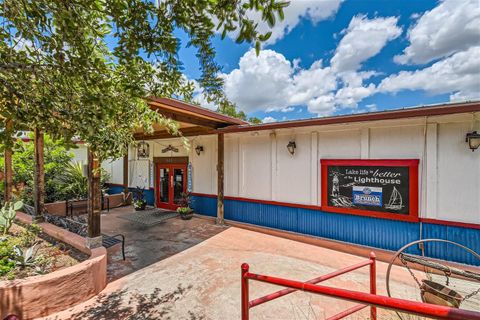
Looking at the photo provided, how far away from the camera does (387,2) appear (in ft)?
19.6

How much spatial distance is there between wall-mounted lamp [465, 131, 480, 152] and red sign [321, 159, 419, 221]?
33.1 inches

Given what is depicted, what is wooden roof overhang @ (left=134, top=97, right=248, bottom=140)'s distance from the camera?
16.0 feet

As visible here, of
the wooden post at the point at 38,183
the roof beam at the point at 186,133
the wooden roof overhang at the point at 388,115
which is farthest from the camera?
the roof beam at the point at 186,133

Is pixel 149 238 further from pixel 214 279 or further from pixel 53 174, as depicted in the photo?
pixel 53 174

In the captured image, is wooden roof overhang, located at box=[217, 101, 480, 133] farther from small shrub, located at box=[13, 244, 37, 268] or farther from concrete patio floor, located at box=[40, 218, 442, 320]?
small shrub, located at box=[13, 244, 37, 268]

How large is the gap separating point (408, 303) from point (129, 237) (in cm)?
662

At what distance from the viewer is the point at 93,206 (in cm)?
441

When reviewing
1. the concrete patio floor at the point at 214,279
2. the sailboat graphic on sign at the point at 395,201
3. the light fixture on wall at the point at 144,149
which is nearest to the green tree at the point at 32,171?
the light fixture on wall at the point at 144,149

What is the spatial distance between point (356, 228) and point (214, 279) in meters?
3.57

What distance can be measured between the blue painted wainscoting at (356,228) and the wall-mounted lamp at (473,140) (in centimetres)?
158

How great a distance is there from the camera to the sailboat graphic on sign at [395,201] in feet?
15.9

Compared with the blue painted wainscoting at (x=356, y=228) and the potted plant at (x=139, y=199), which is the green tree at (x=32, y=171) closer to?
the potted plant at (x=139, y=199)

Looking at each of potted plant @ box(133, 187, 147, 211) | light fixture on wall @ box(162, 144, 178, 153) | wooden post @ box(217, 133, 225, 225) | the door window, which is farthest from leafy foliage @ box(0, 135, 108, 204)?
wooden post @ box(217, 133, 225, 225)

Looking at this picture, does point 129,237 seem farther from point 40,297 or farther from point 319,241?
point 319,241
